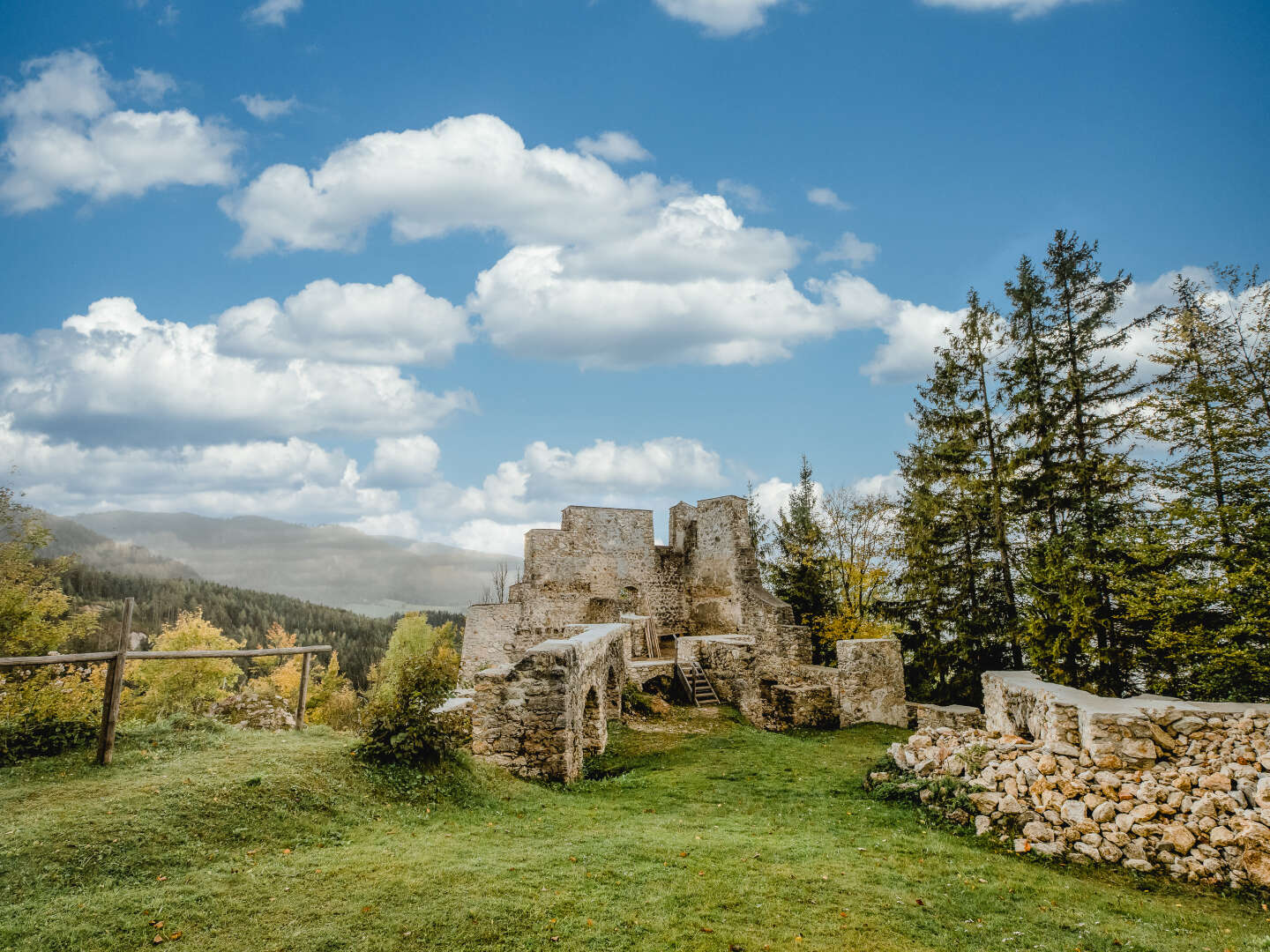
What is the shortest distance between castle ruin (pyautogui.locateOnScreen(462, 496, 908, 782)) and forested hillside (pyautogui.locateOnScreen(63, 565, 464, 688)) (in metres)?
34.9

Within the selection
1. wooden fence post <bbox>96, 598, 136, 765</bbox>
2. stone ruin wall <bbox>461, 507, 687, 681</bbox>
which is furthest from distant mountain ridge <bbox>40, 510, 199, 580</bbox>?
wooden fence post <bbox>96, 598, 136, 765</bbox>

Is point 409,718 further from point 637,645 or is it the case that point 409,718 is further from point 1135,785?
point 637,645

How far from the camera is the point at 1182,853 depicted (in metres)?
6.60

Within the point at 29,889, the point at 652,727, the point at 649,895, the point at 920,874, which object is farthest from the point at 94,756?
the point at 652,727

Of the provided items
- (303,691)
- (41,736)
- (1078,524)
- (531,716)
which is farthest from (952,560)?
(41,736)

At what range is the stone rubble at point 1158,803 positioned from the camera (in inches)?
255

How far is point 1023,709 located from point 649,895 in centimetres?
796

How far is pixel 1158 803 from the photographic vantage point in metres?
7.09

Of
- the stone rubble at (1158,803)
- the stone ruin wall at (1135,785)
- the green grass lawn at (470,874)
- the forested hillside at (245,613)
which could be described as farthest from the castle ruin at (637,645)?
the forested hillside at (245,613)

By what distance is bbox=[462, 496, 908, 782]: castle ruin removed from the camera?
383 inches

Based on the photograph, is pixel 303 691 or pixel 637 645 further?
pixel 637 645

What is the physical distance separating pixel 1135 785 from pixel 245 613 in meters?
71.7

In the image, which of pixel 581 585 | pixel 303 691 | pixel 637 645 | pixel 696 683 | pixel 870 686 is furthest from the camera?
pixel 581 585

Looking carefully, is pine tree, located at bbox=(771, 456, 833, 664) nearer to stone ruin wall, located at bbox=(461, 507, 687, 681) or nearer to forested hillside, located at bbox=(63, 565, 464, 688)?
stone ruin wall, located at bbox=(461, 507, 687, 681)
